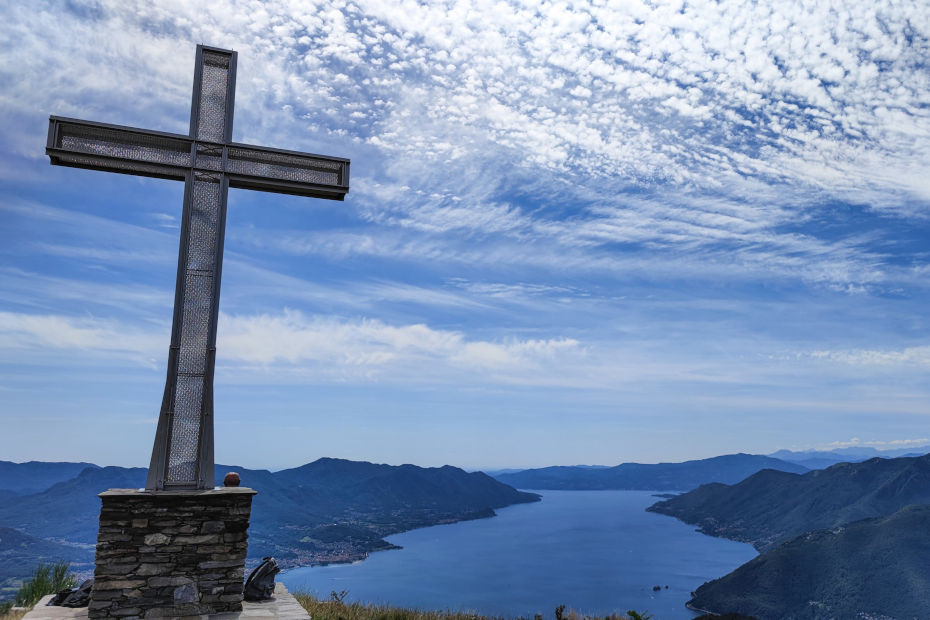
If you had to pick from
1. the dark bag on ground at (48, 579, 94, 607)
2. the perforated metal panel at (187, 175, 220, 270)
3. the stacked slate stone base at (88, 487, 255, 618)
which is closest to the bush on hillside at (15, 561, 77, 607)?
the dark bag on ground at (48, 579, 94, 607)

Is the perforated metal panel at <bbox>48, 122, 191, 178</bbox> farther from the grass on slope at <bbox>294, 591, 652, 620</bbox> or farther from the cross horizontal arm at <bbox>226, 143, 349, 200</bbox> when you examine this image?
the grass on slope at <bbox>294, 591, 652, 620</bbox>

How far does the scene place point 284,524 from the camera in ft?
626

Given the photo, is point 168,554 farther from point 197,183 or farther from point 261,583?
point 197,183

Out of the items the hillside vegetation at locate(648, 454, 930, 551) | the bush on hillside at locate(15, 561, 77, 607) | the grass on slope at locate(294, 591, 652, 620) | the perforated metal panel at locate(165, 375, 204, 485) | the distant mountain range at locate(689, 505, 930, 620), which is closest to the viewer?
the perforated metal panel at locate(165, 375, 204, 485)

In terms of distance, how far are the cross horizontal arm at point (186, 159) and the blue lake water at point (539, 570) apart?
A: 77110mm

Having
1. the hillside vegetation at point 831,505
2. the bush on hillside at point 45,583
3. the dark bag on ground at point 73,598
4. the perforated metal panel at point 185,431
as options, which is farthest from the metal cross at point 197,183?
the hillside vegetation at point 831,505

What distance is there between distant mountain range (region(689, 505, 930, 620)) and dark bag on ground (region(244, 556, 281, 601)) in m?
108

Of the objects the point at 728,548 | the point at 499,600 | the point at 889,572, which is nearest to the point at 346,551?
the point at 499,600

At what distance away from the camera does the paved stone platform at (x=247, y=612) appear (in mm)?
7859

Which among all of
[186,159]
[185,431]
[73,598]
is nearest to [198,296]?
[185,431]

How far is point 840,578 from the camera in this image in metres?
107

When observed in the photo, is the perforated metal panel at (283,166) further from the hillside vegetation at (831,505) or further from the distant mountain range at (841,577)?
the hillside vegetation at (831,505)

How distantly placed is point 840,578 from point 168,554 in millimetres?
128507

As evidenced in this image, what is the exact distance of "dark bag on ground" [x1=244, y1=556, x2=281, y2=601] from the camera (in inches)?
353
